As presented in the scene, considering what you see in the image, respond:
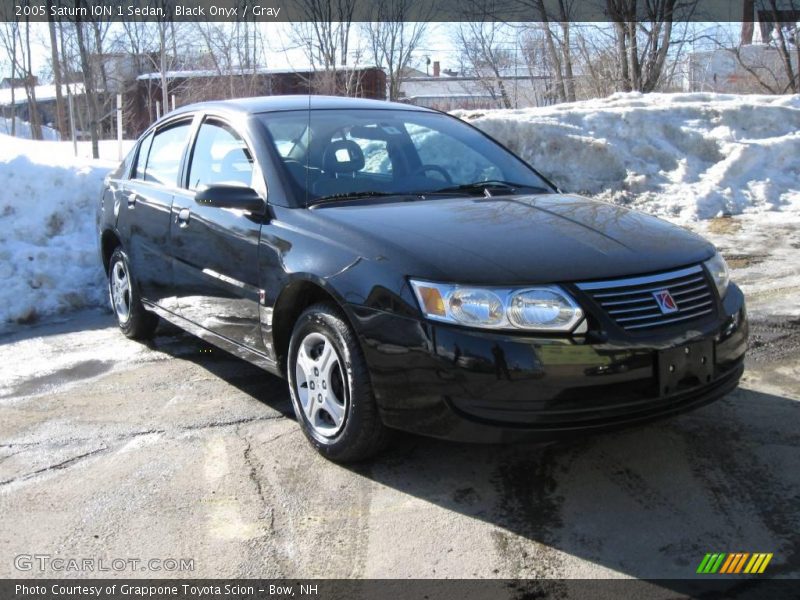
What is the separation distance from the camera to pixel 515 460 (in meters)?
3.58

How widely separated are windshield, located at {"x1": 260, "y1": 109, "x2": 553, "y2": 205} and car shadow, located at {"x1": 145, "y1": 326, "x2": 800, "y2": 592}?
1283mm

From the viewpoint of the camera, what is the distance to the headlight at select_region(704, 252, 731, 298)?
11.4ft

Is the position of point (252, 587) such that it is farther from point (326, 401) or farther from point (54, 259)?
point (54, 259)

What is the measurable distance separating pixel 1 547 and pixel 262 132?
2.29 metres

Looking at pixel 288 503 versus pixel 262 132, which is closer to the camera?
pixel 288 503

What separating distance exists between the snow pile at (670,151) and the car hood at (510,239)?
6346 mm

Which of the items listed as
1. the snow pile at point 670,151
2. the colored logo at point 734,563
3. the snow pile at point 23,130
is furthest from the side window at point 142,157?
the snow pile at point 23,130

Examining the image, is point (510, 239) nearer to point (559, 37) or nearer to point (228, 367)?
point (228, 367)

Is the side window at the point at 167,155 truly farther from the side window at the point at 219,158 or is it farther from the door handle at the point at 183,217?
the door handle at the point at 183,217

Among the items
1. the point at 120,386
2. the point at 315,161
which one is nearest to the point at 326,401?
the point at 315,161

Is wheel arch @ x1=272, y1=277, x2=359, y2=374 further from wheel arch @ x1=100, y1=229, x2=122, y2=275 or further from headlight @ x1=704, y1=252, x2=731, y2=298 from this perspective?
wheel arch @ x1=100, y1=229, x2=122, y2=275

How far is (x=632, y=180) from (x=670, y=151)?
1021 mm

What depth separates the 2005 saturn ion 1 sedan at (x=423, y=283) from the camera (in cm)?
299

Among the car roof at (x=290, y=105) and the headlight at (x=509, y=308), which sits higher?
the car roof at (x=290, y=105)
